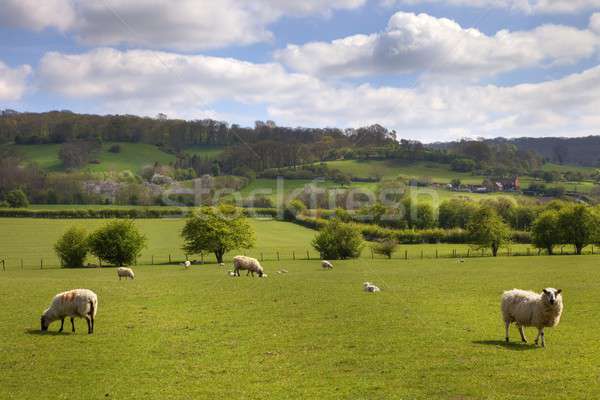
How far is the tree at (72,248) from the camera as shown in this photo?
61594mm

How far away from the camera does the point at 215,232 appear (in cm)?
6494

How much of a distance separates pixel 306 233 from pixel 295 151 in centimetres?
5756

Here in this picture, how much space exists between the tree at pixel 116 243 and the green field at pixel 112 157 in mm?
102379

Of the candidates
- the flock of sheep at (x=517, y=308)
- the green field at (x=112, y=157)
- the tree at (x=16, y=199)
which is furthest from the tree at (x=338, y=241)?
the green field at (x=112, y=157)

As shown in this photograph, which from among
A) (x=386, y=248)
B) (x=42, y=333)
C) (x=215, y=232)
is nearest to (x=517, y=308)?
(x=42, y=333)

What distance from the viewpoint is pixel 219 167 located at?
15562 cm

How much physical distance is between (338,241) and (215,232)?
52.6 ft

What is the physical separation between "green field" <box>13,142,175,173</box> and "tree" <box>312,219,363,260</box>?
354 feet

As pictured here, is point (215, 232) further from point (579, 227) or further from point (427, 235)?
point (579, 227)

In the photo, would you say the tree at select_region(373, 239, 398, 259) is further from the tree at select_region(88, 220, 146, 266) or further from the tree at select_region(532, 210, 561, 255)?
the tree at select_region(88, 220, 146, 266)

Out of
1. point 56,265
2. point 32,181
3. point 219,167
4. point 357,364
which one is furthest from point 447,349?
point 219,167

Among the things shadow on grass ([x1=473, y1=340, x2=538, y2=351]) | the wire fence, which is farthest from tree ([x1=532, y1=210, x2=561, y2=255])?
shadow on grass ([x1=473, y1=340, x2=538, y2=351])

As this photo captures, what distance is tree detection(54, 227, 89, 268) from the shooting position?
202 feet

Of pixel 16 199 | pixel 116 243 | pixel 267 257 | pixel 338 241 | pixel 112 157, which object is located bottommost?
pixel 267 257
